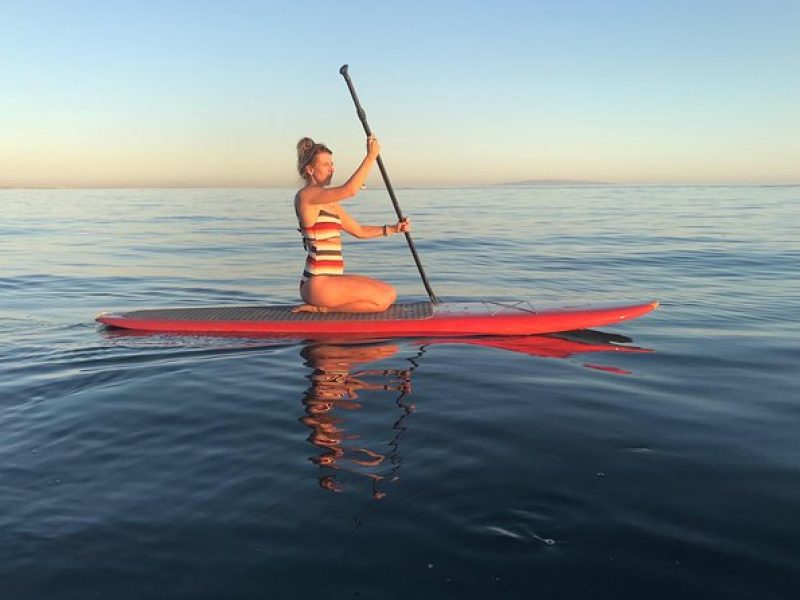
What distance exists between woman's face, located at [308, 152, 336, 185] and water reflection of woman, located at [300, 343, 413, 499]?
1.75 meters

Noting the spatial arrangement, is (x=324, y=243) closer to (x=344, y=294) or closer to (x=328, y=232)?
(x=328, y=232)

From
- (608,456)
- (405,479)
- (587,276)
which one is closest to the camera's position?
(405,479)

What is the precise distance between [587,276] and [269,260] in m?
7.37

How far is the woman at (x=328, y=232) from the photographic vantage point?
6508 millimetres

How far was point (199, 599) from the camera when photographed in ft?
8.00

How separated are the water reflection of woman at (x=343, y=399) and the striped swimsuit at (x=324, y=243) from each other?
3.03ft

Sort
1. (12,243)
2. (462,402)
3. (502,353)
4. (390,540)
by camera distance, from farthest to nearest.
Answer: (12,243) < (502,353) < (462,402) < (390,540)

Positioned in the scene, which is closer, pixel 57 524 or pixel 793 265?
pixel 57 524

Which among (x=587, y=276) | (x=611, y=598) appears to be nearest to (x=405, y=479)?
(x=611, y=598)

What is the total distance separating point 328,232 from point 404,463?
12.0ft

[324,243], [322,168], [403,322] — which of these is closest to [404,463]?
[403,322]

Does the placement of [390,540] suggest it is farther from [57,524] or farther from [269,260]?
[269,260]

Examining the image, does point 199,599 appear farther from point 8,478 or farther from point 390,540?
point 8,478

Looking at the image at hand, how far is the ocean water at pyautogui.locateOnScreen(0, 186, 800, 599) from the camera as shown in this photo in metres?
2.59
